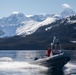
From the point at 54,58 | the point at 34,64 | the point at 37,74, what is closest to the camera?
the point at 37,74

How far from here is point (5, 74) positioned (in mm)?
43781

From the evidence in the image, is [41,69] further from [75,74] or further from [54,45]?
[75,74]

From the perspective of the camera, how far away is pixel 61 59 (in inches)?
1890

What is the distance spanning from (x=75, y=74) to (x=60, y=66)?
607 cm

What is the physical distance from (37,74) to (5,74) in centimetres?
478

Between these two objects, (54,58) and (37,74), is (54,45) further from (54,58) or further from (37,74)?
(37,74)

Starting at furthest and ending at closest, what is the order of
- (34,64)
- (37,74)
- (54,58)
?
(34,64), (54,58), (37,74)

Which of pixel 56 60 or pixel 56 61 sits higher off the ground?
pixel 56 60

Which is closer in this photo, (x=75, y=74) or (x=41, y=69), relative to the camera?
(x=75, y=74)

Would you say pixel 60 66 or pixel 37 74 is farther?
pixel 60 66

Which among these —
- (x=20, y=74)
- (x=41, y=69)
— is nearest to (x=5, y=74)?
(x=20, y=74)

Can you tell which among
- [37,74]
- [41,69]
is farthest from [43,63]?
[37,74]

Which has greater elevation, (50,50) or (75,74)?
(50,50)

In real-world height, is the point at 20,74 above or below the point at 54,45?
below
